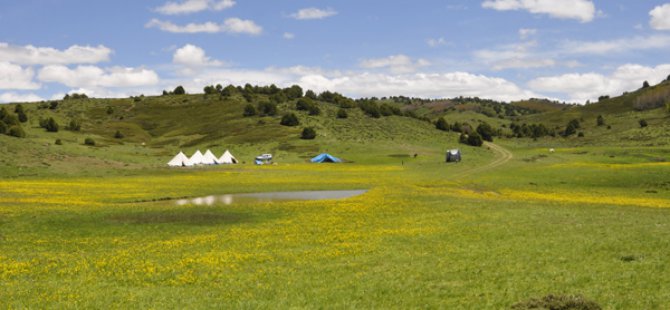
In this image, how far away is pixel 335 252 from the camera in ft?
82.8

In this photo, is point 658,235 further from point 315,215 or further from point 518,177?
point 518,177

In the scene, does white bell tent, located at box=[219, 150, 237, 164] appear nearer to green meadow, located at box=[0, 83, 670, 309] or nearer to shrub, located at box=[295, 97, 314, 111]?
green meadow, located at box=[0, 83, 670, 309]

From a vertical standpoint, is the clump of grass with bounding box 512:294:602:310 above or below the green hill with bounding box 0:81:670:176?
below

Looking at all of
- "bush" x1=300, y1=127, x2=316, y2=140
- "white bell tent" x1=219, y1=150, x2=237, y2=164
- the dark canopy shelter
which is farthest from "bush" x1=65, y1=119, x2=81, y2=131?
the dark canopy shelter

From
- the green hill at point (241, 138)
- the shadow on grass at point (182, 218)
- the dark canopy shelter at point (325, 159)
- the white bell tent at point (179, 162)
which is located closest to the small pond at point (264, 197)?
the shadow on grass at point (182, 218)

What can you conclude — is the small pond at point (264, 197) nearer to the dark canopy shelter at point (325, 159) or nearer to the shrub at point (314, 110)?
the dark canopy shelter at point (325, 159)

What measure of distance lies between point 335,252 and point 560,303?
467 inches

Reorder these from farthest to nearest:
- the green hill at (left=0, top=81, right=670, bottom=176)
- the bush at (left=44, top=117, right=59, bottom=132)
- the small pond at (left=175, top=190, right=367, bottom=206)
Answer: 1. the bush at (left=44, top=117, right=59, bottom=132)
2. the green hill at (left=0, top=81, right=670, bottom=176)
3. the small pond at (left=175, top=190, right=367, bottom=206)

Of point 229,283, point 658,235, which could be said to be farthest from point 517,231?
point 229,283

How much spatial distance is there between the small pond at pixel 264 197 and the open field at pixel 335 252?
3816mm

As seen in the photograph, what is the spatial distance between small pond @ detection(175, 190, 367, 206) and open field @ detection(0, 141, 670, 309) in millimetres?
3816

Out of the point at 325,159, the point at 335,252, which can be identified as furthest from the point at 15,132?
the point at 335,252

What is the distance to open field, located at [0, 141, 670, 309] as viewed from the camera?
1764 centimetres

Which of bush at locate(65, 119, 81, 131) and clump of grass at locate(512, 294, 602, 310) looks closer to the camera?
clump of grass at locate(512, 294, 602, 310)
